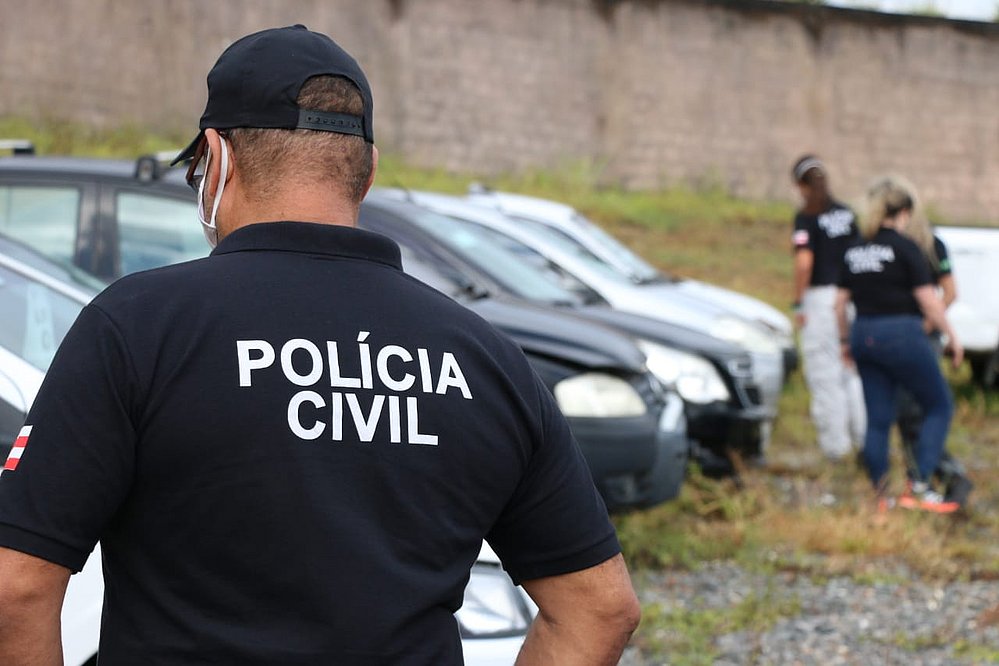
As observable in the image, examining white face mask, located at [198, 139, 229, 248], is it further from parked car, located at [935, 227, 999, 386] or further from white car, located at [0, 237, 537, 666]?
parked car, located at [935, 227, 999, 386]

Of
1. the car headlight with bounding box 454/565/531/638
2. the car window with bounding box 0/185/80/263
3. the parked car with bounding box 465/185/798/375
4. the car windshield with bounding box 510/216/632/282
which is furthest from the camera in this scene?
the parked car with bounding box 465/185/798/375

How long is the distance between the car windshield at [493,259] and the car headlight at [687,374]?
64 cm

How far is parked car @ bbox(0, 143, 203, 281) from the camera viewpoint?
5.96m

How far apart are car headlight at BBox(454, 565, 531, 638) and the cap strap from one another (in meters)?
1.57

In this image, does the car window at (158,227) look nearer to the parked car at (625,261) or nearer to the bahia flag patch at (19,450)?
the parked car at (625,261)

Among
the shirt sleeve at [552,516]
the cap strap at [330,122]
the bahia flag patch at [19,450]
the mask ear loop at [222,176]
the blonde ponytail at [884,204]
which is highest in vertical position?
the cap strap at [330,122]

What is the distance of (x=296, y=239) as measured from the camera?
5.81 feet

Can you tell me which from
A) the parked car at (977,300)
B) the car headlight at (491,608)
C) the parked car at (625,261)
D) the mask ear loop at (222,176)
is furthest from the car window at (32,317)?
the parked car at (977,300)

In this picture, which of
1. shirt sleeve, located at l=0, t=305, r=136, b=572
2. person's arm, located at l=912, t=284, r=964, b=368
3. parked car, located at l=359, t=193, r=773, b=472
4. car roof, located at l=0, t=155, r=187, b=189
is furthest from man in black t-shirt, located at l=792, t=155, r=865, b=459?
shirt sleeve, located at l=0, t=305, r=136, b=572

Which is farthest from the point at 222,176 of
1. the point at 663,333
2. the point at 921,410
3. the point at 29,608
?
the point at 921,410

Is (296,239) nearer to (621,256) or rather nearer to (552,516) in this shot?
(552,516)

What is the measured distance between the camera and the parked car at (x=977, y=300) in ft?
35.2

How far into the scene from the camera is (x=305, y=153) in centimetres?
179

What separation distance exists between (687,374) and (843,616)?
196 centimetres
